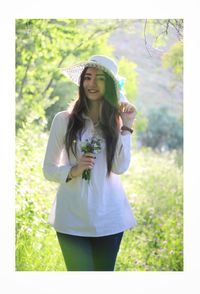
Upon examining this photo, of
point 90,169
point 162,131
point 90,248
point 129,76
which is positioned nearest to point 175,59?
point 129,76

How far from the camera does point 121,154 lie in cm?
283

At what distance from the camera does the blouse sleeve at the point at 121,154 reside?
282cm

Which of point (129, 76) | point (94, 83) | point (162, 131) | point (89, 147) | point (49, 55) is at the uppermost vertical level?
point (49, 55)

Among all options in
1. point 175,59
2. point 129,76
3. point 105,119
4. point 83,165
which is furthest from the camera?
point 129,76

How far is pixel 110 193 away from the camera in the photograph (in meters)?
2.84

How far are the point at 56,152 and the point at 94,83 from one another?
0.48 metres

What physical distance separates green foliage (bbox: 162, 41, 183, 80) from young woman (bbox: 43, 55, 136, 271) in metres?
0.78

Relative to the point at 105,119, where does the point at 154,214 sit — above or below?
below

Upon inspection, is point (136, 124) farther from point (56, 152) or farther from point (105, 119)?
point (56, 152)

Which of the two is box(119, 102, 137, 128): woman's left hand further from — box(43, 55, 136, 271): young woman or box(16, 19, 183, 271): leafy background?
box(16, 19, 183, 271): leafy background

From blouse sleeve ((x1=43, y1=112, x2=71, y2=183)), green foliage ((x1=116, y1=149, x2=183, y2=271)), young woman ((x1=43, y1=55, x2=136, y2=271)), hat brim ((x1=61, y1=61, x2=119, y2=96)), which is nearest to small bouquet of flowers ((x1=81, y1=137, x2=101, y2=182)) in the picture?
young woman ((x1=43, y1=55, x2=136, y2=271))
